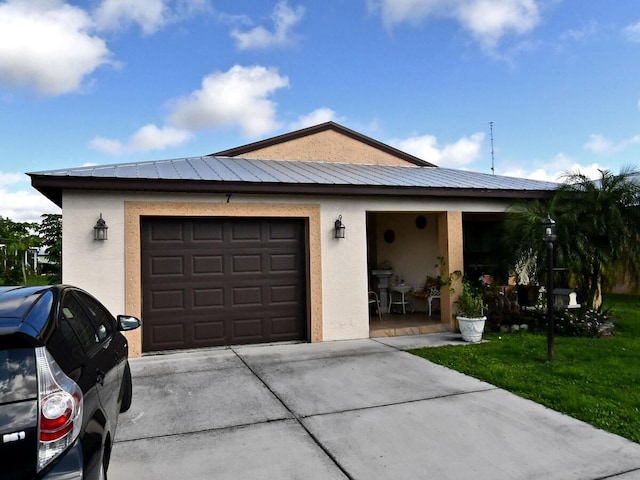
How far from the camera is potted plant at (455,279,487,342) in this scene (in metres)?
8.08

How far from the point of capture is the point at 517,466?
11.3 ft

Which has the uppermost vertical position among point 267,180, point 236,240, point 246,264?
point 267,180

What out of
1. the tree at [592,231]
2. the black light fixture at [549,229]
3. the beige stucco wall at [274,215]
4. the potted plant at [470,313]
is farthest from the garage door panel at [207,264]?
the tree at [592,231]

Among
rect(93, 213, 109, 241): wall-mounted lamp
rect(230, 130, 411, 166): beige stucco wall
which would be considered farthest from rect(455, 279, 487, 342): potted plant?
rect(93, 213, 109, 241): wall-mounted lamp

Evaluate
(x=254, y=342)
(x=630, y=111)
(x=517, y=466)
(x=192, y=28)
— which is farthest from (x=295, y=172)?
(x=630, y=111)

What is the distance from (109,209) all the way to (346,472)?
229 inches

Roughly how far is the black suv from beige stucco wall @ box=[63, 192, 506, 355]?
4635 millimetres

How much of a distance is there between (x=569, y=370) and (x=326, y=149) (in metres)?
8.21

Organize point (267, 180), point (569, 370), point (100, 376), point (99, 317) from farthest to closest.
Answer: point (267, 180), point (569, 370), point (99, 317), point (100, 376)

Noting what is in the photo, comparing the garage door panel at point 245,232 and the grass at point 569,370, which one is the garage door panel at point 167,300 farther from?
the grass at point 569,370

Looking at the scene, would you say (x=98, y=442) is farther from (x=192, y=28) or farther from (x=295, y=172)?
(x=192, y=28)

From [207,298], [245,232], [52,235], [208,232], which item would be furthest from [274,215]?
[52,235]

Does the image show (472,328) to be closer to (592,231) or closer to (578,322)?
(578,322)

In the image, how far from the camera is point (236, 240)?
808 cm
